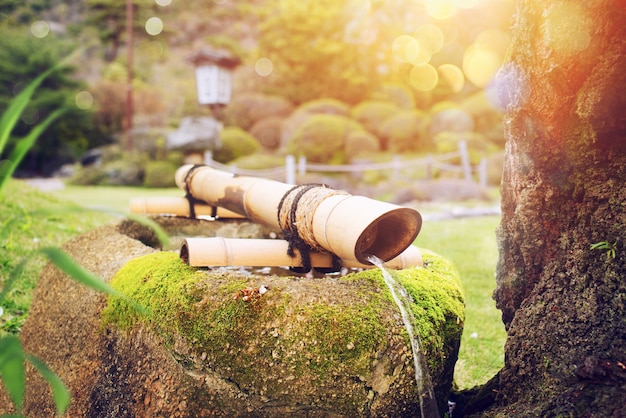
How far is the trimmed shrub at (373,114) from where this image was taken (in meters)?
18.2

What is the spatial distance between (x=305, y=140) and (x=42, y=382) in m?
13.9

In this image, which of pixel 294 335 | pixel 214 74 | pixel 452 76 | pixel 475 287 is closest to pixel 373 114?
pixel 452 76

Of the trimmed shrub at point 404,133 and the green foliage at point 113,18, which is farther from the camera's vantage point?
the green foliage at point 113,18

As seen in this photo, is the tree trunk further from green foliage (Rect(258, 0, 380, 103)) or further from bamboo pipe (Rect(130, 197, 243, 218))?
green foliage (Rect(258, 0, 380, 103))

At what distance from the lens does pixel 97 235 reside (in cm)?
343

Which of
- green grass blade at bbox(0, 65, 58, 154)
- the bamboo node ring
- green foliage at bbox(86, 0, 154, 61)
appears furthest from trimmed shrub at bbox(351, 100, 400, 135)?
green grass blade at bbox(0, 65, 58, 154)

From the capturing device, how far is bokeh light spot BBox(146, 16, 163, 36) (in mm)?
23250

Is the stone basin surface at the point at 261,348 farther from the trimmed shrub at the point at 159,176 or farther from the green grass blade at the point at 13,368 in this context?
the trimmed shrub at the point at 159,176

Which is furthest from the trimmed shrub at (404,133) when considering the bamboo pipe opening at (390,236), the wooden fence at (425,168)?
the bamboo pipe opening at (390,236)

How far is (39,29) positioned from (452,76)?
1730 centimetres

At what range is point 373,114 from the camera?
1828 centimetres

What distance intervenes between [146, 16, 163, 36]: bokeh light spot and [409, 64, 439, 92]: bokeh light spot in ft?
36.8

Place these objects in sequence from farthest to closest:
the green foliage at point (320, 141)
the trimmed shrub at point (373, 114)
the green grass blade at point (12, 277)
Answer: the trimmed shrub at point (373, 114), the green foliage at point (320, 141), the green grass blade at point (12, 277)

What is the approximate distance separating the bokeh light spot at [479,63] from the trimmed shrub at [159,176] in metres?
13.5
